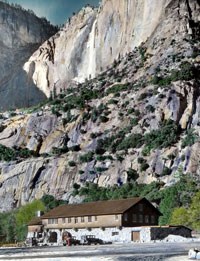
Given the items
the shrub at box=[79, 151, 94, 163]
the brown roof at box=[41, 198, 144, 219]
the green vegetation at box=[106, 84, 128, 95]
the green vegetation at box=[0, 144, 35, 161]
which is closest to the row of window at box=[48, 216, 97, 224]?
the brown roof at box=[41, 198, 144, 219]

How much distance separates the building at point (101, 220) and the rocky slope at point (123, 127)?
1794 cm

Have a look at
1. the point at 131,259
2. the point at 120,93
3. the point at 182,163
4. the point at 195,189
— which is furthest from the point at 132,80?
the point at 131,259

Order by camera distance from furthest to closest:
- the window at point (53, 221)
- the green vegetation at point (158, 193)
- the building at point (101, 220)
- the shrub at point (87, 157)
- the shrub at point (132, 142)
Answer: the shrub at point (87, 157) < the shrub at point (132, 142) < the window at point (53, 221) < the green vegetation at point (158, 193) < the building at point (101, 220)

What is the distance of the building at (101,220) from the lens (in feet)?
281

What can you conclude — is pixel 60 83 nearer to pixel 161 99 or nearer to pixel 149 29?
pixel 149 29

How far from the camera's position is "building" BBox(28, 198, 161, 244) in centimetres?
8569

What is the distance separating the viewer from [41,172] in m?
128

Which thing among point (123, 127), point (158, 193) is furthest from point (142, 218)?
point (123, 127)

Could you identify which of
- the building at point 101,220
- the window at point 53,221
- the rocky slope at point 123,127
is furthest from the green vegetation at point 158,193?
the window at point 53,221

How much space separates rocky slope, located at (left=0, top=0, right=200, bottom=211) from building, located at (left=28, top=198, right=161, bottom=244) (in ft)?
58.9

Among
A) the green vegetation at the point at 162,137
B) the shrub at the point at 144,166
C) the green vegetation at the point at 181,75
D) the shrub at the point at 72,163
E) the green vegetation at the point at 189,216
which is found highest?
the green vegetation at the point at 181,75

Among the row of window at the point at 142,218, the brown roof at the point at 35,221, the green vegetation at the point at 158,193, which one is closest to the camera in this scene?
the row of window at the point at 142,218

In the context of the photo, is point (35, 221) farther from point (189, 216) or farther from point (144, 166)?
point (189, 216)

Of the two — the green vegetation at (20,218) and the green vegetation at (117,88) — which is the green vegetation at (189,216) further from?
the green vegetation at (117,88)
